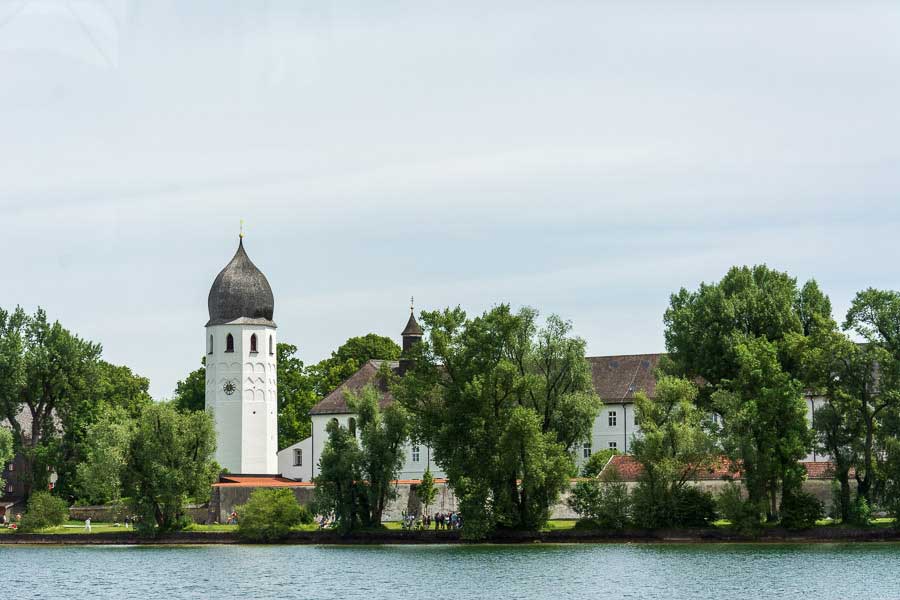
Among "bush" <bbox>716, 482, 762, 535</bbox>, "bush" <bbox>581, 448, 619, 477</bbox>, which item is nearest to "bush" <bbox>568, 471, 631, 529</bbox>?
"bush" <bbox>716, 482, 762, 535</bbox>

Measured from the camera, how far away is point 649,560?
52531 millimetres

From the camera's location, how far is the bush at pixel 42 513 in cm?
7506

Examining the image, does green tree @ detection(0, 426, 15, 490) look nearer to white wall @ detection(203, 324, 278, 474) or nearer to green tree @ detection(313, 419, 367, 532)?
white wall @ detection(203, 324, 278, 474)

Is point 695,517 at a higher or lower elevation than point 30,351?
lower

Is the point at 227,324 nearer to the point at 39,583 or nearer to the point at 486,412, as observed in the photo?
the point at 486,412

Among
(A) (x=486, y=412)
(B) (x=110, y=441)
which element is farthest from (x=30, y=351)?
(A) (x=486, y=412)

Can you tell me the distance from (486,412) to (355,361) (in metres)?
49.8

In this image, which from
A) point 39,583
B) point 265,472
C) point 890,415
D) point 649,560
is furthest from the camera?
point 265,472

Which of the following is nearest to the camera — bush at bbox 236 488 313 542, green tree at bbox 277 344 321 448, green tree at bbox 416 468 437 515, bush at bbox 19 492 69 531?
bush at bbox 236 488 313 542

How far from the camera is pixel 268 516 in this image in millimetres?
67812

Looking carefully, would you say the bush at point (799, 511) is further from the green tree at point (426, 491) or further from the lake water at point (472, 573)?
the green tree at point (426, 491)

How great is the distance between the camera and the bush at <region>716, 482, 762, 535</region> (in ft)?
198

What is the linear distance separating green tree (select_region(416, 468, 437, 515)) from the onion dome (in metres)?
30.8

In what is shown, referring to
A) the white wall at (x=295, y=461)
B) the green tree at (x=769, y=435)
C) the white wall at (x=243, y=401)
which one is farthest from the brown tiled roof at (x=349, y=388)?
the green tree at (x=769, y=435)
